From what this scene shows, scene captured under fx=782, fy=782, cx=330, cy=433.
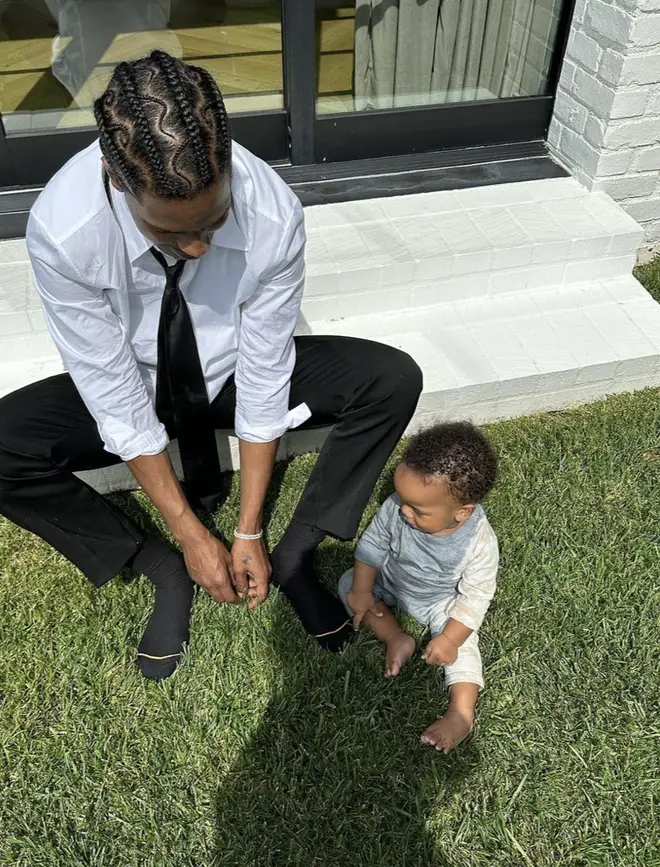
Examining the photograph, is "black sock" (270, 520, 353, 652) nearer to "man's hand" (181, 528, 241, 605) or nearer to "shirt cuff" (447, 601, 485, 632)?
"man's hand" (181, 528, 241, 605)

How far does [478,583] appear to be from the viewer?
7.14 ft

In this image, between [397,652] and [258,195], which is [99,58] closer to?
[258,195]

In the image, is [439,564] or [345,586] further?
[345,586]

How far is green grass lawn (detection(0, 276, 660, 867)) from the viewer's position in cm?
193

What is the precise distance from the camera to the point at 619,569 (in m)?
2.48

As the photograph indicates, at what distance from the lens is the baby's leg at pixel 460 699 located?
6.79 ft

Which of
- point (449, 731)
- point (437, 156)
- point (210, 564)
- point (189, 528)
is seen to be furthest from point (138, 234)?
point (437, 156)

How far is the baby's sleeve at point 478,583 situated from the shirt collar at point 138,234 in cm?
101

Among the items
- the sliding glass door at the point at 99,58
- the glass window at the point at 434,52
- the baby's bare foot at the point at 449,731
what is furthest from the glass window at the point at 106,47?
the baby's bare foot at the point at 449,731

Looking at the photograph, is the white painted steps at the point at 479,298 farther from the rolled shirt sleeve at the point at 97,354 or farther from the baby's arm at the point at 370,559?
the rolled shirt sleeve at the point at 97,354

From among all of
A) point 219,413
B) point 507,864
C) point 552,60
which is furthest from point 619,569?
point 552,60

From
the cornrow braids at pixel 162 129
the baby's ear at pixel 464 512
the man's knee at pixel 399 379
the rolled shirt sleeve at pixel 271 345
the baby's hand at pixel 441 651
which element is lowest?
the baby's hand at pixel 441 651

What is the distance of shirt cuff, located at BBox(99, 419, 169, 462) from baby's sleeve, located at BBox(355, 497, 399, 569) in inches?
25.1

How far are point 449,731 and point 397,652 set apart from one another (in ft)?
0.86
